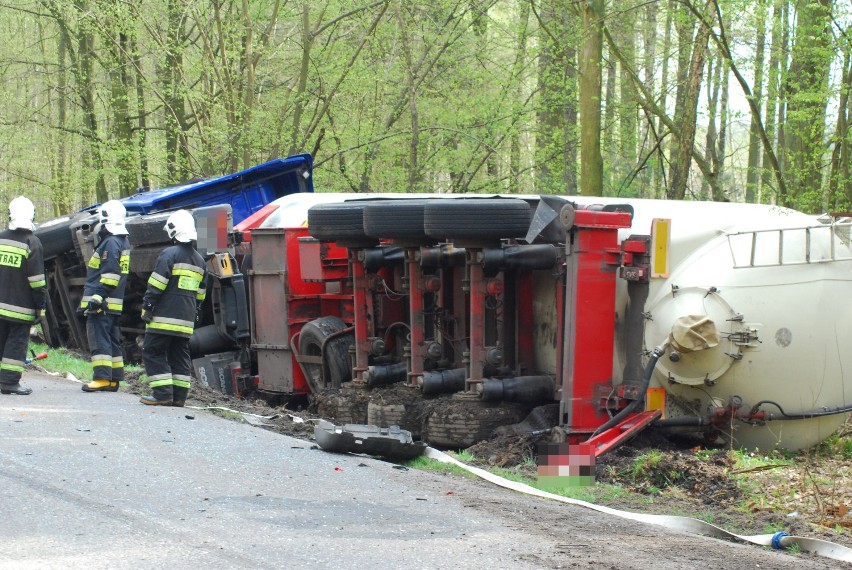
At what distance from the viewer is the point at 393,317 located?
348 inches

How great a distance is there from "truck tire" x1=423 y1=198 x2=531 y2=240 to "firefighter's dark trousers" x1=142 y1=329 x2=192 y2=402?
278 cm

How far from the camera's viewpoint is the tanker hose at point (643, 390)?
22.2 ft

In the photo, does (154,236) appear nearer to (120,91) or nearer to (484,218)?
(484,218)

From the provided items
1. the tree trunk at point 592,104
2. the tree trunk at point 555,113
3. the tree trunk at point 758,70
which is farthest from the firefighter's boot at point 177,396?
the tree trunk at point 555,113

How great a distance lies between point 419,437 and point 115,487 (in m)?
3.00

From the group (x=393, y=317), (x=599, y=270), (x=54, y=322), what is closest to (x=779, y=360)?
(x=599, y=270)

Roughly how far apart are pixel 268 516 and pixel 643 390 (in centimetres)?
298

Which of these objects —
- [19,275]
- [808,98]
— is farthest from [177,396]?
[808,98]

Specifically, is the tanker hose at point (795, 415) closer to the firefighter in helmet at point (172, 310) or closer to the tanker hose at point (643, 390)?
the tanker hose at point (643, 390)

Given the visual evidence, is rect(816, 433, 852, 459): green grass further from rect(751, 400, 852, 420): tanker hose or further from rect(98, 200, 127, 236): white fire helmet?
rect(98, 200, 127, 236): white fire helmet

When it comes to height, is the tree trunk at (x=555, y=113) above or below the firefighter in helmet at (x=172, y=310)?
above

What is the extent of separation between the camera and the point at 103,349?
9250mm

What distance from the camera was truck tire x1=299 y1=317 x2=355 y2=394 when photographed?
912 centimetres

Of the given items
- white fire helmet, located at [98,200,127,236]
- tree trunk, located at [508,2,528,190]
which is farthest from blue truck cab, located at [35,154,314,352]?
tree trunk, located at [508,2,528,190]
